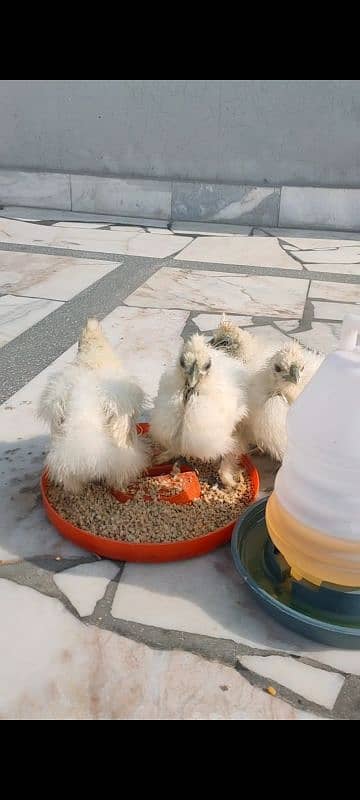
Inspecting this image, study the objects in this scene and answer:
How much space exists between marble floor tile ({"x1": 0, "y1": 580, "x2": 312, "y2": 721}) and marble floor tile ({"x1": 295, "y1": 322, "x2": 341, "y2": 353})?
7.28 ft

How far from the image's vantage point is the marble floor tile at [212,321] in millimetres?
3705

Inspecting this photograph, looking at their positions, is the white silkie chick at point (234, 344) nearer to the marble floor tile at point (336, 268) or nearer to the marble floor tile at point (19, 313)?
the marble floor tile at point (19, 313)

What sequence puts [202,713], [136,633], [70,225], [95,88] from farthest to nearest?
[95,88], [70,225], [136,633], [202,713]

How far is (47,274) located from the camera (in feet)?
15.2

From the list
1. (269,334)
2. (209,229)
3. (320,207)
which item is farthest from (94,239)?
(269,334)

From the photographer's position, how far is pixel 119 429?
1.91 metres

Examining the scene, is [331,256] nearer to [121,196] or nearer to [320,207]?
[320,207]

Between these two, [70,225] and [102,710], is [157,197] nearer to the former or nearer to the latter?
[70,225]

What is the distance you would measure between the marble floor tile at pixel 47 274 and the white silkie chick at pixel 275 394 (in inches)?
91.2

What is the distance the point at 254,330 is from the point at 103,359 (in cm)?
169

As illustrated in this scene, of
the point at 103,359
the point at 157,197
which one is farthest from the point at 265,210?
the point at 103,359

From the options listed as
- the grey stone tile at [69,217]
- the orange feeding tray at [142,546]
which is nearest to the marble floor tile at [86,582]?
the orange feeding tray at [142,546]

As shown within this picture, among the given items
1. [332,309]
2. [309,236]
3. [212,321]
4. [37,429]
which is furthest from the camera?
[309,236]

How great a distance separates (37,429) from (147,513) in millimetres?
788
